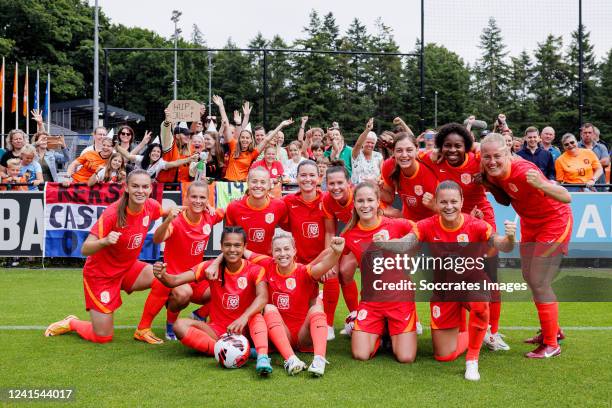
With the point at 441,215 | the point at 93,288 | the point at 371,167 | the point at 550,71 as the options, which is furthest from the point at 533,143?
the point at 550,71

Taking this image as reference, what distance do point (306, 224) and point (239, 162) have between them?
416 cm

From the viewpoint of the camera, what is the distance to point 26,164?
10.8m

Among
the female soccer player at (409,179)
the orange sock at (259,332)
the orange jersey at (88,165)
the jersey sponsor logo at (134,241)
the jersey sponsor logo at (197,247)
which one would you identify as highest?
the orange jersey at (88,165)

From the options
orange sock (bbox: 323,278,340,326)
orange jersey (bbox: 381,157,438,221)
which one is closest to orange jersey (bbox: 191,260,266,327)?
orange sock (bbox: 323,278,340,326)

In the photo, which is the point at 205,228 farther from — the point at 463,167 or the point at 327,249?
the point at 463,167

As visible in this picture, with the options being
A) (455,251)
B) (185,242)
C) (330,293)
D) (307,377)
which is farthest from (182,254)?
(455,251)

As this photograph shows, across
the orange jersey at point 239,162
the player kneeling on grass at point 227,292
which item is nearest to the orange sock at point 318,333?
the player kneeling on grass at point 227,292

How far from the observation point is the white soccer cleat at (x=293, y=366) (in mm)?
4742

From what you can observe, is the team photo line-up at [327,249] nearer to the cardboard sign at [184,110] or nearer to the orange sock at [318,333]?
the orange sock at [318,333]

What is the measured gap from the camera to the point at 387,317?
17.8 ft

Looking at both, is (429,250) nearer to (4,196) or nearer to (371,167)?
(371,167)

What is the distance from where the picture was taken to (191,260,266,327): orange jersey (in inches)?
212

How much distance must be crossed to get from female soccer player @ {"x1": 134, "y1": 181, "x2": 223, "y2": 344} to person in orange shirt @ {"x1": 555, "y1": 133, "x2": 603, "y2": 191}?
6.86m

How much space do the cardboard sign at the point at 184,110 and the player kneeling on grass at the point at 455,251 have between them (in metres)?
7.37
